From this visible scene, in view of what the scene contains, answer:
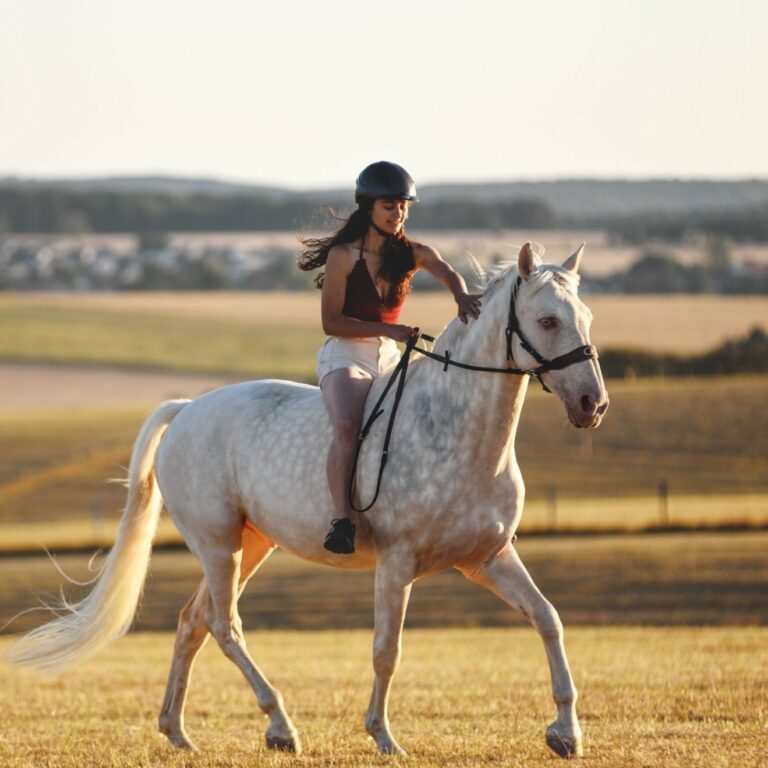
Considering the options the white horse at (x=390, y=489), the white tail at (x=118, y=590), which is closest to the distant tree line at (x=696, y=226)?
the white tail at (x=118, y=590)

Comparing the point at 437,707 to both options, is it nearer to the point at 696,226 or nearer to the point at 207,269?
the point at 696,226

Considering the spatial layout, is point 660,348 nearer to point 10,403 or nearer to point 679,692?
point 10,403

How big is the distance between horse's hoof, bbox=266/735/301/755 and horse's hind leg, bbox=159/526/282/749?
0.89 meters

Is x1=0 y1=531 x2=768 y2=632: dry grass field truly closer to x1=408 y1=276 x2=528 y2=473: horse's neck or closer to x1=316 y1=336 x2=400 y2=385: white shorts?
x1=316 y1=336 x2=400 y2=385: white shorts

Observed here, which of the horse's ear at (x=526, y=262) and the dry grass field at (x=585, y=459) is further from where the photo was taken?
the dry grass field at (x=585, y=459)

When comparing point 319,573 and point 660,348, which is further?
point 660,348

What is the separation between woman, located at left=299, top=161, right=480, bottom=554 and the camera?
29.2 feet

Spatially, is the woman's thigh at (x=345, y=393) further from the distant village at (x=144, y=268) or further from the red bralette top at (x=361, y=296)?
the distant village at (x=144, y=268)

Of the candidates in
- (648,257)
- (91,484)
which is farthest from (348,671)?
(648,257)

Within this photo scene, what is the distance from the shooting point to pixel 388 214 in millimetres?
8969

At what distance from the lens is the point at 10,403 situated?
247 ft

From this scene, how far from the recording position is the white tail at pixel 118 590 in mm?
10469

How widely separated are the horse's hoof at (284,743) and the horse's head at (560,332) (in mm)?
2544

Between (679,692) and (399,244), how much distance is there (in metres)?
4.42
